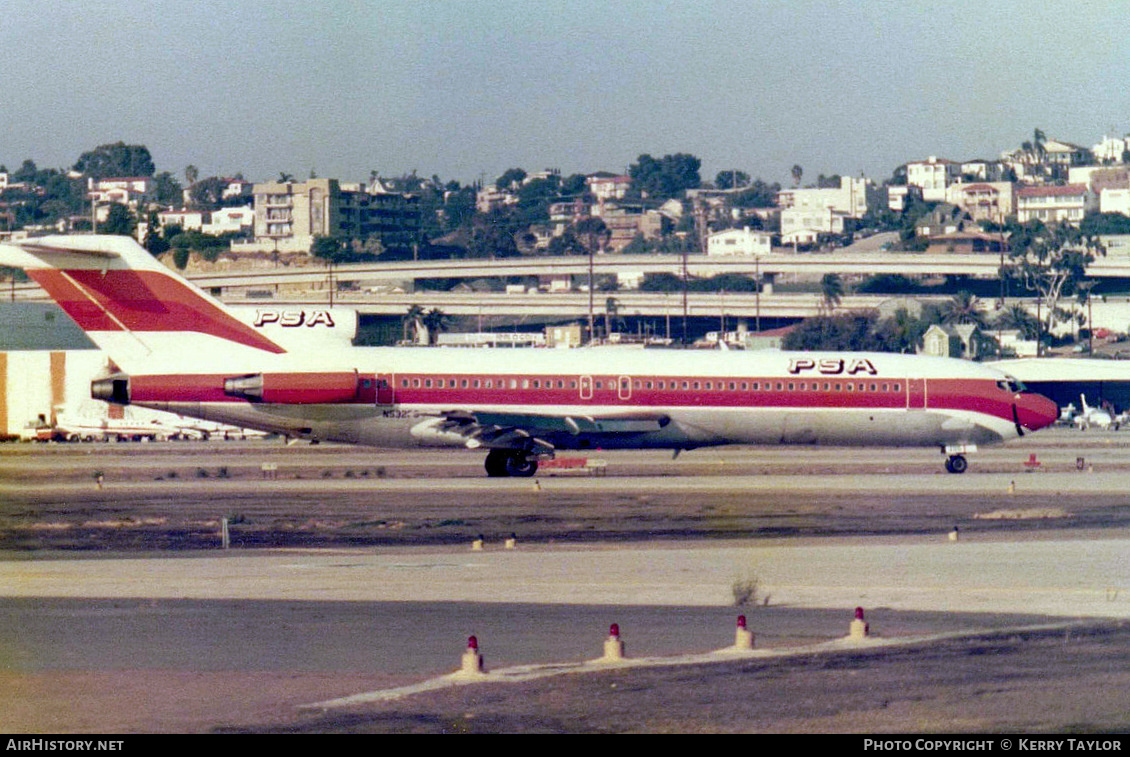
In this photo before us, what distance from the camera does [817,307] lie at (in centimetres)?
14200

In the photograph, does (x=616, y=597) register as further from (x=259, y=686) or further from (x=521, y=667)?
(x=259, y=686)

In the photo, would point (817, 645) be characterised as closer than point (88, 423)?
Yes

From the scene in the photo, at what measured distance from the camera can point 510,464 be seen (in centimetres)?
4556

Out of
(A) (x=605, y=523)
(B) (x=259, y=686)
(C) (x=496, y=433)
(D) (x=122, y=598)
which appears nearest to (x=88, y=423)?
(C) (x=496, y=433)

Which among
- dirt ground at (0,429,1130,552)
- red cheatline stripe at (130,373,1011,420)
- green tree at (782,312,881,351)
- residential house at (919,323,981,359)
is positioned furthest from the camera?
green tree at (782,312,881,351)

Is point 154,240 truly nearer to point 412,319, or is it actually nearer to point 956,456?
point 412,319

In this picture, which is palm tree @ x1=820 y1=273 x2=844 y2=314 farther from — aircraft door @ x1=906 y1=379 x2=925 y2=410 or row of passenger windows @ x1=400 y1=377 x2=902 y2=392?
row of passenger windows @ x1=400 y1=377 x2=902 y2=392

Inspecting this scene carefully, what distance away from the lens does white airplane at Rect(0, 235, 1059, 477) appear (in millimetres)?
44594

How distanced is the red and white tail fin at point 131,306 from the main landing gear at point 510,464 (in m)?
7.53

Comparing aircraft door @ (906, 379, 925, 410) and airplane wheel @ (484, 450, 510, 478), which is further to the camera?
aircraft door @ (906, 379, 925, 410)

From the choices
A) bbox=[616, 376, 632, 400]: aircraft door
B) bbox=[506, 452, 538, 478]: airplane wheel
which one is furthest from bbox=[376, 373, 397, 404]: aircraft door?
bbox=[616, 376, 632, 400]: aircraft door

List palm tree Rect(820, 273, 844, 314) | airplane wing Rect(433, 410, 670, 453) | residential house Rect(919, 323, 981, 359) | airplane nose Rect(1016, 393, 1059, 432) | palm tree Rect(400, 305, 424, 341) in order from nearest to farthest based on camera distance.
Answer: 1. airplane wing Rect(433, 410, 670, 453)
2. airplane nose Rect(1016, 393, 1059, 432)
3. residential house Rect(919, 323, 981, 359)
4. palm tree Rect(400, 305, 424, 341)
5. palm tree Rect(820, 273, 844, 314)

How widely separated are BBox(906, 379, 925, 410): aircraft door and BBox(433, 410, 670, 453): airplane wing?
26.8 feet

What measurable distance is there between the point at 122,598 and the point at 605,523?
13074 mm
